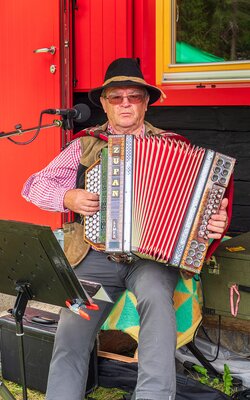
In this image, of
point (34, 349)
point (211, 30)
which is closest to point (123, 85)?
point (211, 30)

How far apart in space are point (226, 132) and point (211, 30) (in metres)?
0.57

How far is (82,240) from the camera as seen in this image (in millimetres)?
2795

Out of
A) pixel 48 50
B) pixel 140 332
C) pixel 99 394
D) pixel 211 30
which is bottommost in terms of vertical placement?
pixel 99 394

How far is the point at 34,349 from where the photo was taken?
9.94 feet

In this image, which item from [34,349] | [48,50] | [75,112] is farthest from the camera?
[48,50]

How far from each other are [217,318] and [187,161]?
101cm

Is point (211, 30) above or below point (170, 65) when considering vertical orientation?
above

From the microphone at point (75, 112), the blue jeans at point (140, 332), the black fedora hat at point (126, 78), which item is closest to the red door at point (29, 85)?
the black fedora hat at point (126, 78)

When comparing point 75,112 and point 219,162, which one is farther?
point 75,112

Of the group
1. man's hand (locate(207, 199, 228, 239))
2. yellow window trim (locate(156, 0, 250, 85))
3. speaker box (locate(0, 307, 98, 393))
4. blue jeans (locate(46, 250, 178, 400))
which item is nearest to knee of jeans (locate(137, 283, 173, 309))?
blue jeans (locate(46, 250, 178, 400))

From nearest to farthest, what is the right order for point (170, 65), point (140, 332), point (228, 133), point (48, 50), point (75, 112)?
1. point (140, 332)
2. point (75, 112)
3. point (170, 65)
4. point (228, 133)
5. point (48, 50)

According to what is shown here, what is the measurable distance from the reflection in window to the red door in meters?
0.81

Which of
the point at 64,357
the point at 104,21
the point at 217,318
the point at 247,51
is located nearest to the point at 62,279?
the point at 64,357

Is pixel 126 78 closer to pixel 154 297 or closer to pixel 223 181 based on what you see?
pixel 223 181
